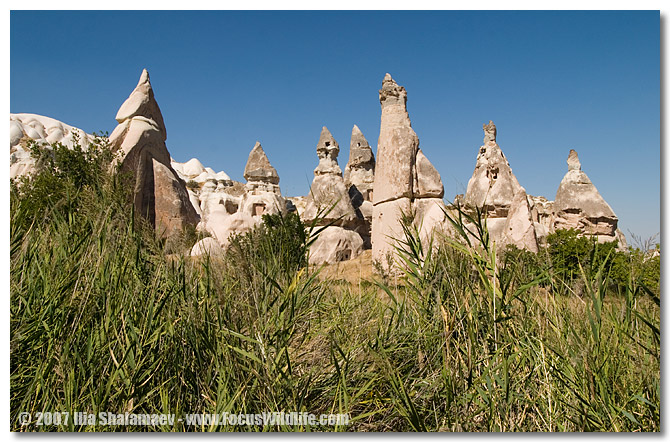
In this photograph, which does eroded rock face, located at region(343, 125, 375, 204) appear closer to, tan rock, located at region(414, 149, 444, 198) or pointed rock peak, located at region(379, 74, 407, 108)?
tan rock, located at region(414, 149, 444, 198)

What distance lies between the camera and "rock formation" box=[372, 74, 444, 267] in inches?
386

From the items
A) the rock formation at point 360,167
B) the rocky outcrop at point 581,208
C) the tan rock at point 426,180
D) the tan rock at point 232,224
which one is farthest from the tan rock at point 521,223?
the rock formation at point 360,167

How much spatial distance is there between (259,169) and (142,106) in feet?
16.2

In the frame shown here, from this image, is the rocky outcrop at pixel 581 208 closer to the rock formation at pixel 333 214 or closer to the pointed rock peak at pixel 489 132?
the pointed rock peak at pixel 489 132

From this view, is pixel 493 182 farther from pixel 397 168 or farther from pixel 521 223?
pixel 397 168

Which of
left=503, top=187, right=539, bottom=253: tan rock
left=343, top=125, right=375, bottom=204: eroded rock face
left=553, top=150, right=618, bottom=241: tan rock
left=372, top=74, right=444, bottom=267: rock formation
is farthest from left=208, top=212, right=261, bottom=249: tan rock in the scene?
left=553, top=150, right=618, bottom=241: tan rock

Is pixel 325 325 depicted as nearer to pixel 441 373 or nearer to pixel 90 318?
pixel 441 373

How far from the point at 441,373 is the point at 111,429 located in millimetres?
1435

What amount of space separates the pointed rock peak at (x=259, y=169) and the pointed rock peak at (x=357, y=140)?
4969 mm

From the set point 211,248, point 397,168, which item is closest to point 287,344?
point 211,248

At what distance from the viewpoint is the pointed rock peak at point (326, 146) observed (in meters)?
14.9

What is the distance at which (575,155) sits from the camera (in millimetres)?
10656

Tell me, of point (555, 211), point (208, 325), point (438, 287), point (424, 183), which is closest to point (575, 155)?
point (555, 211)

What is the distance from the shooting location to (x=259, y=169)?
15.9 meters
